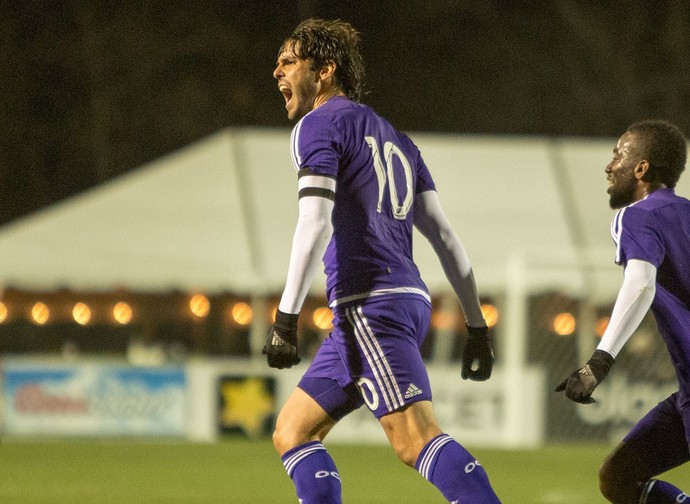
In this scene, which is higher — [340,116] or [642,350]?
[340,116]

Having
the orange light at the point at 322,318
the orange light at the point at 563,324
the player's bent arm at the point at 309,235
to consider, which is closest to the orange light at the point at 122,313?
the orange light at the point at 322,318

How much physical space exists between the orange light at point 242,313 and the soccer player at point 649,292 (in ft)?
39.4

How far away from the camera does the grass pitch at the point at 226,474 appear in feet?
30.3

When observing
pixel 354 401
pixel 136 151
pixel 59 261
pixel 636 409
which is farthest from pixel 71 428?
pixel 136 151

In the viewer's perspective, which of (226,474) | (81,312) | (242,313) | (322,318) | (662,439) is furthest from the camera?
(81,312)

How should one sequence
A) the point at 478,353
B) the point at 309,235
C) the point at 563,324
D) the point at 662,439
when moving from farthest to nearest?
the point at 563,324
the point at 478,353
the point at 662,439
the point at 309,235

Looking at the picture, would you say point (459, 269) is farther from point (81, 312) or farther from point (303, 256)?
point (81, 312)

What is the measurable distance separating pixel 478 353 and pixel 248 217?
1297 centimetres

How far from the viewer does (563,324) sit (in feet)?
52.9

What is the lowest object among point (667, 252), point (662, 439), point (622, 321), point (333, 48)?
point (662, 439)

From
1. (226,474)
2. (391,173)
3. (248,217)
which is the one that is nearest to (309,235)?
(391,173)

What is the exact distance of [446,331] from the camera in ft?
57.4

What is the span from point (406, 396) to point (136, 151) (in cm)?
2634

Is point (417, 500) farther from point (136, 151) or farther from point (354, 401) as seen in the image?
point (136, 151)
